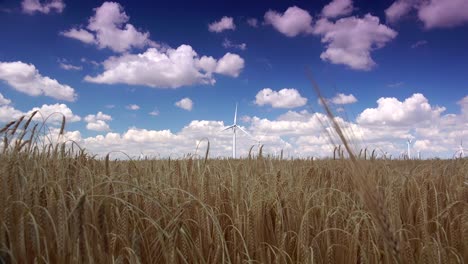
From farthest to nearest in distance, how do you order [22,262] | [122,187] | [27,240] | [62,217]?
[122,187], [27,240], [22,262], [62,217]

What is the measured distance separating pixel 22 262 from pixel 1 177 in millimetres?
794

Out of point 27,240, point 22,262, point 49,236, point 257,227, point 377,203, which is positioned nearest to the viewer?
point 377,203

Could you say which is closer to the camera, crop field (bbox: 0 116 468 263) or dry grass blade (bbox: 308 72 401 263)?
dry grass blade (bbox: 308 72 401 263)

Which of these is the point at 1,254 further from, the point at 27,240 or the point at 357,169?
the point at 357,169

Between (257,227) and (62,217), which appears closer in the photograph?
(62,217)

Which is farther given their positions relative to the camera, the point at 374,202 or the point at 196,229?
the point at 196,229

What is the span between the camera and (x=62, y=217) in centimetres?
195

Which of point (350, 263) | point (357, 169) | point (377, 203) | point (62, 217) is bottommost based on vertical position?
point (350, 263)

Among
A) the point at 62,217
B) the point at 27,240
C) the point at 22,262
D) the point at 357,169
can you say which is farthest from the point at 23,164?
the point at 357,169

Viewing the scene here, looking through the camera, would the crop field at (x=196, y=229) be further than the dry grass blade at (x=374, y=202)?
Yes

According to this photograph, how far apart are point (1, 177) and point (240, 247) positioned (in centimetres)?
171

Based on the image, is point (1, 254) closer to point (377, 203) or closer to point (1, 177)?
point (1, 177)

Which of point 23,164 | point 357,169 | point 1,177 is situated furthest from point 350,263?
point 23,164

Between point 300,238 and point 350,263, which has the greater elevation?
point 300,238
